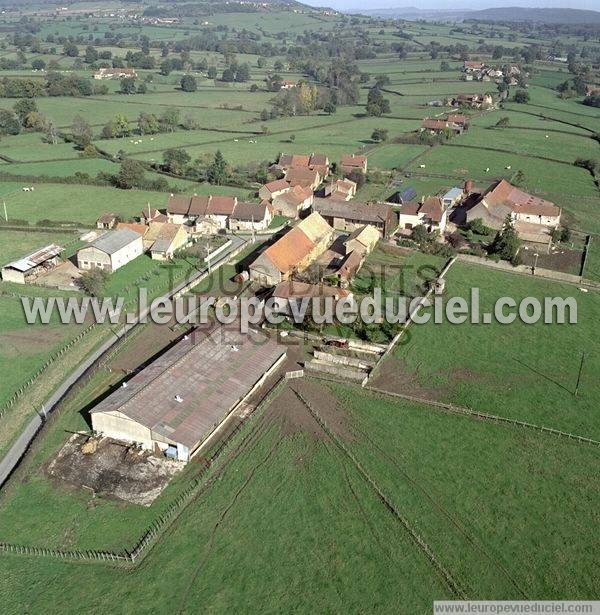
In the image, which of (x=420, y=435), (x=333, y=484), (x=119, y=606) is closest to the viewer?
(x=119, y=606)

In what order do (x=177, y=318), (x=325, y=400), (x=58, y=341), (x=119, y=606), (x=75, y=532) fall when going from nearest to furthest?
(x=119, y=606) < (x=75, y=532) < (x=325, y=400) < (x=58, y=341) < (x=177, y=318)

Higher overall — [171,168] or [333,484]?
[171,168]

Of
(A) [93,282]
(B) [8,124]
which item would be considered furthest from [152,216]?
(B) [8,124]

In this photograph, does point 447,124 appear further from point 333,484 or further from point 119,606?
point 119,606

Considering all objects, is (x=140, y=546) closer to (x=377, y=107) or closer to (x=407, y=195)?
(x=407, y=195)

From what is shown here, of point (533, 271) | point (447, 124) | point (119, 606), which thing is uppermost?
point (447, 124)

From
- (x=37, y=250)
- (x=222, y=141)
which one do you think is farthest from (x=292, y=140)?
(x=37, y=250)

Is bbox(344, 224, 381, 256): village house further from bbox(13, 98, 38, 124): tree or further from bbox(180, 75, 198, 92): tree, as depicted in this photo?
bbox(180, 75, 198, 92): tree
